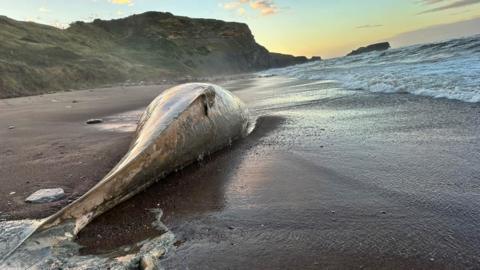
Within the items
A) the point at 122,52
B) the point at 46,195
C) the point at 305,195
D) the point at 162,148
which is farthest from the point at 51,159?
the point at 122,52

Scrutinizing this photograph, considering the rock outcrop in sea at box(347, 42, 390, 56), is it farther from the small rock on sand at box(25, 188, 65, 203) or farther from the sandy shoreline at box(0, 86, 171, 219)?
the small rock on sand at box(25, 188, 65, 203)

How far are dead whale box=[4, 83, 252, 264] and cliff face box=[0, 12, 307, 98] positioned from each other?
16339mm

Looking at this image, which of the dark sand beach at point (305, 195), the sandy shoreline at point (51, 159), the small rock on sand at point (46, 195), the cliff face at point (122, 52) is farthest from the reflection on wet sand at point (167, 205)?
the cliff face at point (122, 52)

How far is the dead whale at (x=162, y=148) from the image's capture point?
7.82ft

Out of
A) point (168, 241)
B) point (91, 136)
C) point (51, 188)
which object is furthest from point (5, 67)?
point (168, 241)

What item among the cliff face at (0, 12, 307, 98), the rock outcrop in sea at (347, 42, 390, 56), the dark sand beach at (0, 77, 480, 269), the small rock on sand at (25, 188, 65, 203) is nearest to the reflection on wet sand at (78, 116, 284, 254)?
the dark sand beach at (0, 77, 480, 269)

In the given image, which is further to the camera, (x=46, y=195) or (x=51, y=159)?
(x=51, y=159)

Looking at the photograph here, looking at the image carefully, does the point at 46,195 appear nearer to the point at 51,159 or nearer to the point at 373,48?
the point at 51,159

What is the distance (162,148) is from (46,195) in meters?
0.98

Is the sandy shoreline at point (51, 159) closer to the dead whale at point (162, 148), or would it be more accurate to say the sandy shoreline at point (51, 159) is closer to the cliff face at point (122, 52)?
the dead whale at point (162, 148)

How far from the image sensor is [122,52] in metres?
49.1

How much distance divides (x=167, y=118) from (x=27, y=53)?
83.2 ft

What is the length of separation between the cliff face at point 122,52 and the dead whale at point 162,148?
1634 centimetres

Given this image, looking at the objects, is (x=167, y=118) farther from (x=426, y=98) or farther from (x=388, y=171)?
(x=426, y=98)
